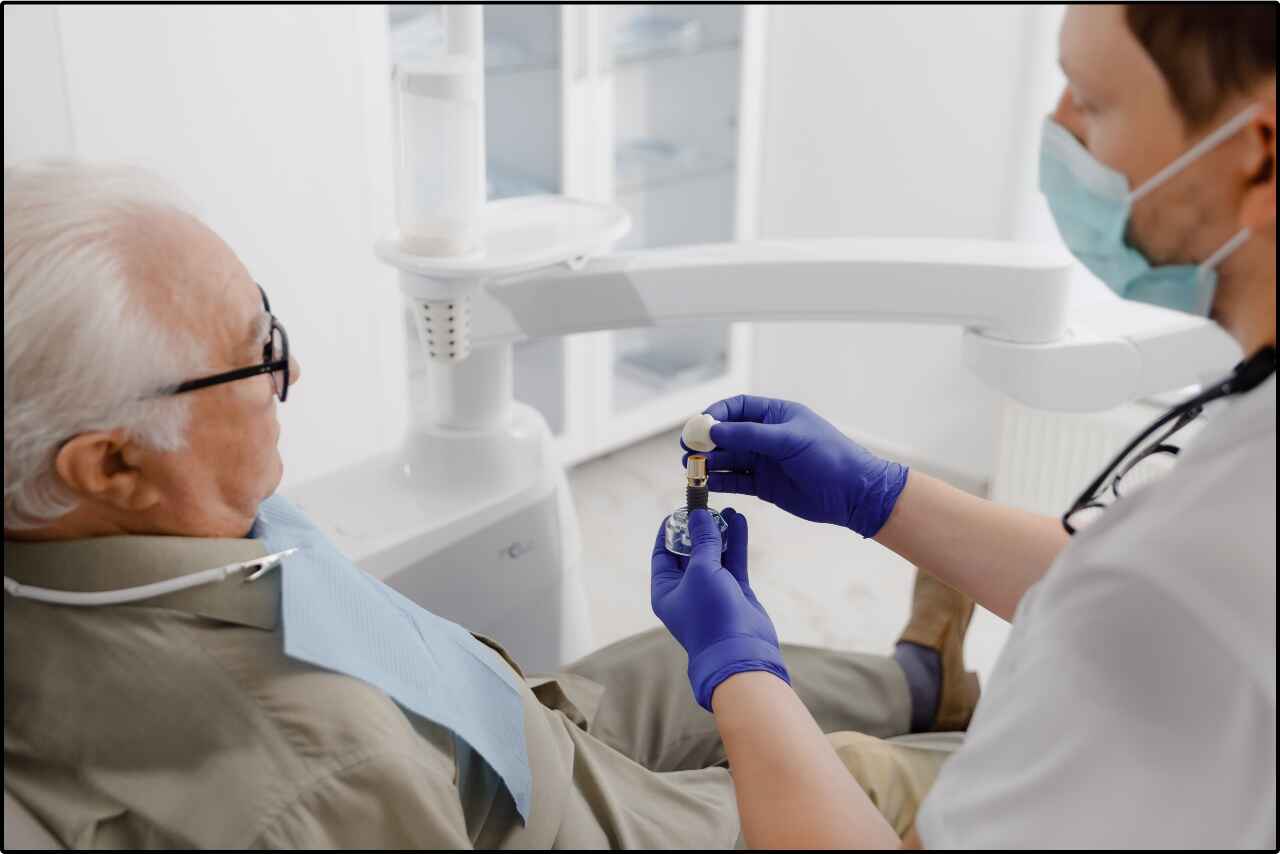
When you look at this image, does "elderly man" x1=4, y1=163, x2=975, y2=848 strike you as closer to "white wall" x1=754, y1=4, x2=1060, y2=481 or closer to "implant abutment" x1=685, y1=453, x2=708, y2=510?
"implant abutment" x1=685, y1=453, x2=708, y2=510

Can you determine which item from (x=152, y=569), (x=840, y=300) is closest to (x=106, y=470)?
(x=152, y=569)

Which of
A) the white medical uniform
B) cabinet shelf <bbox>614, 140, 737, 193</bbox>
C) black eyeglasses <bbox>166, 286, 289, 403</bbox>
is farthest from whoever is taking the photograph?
cabinet shelf <bbox>614, 140, 737, 193</bbox>

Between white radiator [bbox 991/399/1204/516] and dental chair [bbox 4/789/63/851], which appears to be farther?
white radiator [bbox 991/399/1204/516]

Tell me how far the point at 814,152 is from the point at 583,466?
0.99 metres

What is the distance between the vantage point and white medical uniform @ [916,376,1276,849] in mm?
778

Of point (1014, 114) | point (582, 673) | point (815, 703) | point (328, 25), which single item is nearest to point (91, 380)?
point (582, 673)

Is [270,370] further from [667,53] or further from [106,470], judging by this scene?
[667,53]

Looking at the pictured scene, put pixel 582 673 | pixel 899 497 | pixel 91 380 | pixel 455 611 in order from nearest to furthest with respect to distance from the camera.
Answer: pixel 91 380, pixel 899 497, pixel 582 673, pixel 455 611

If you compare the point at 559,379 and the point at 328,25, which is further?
the point at 559,379

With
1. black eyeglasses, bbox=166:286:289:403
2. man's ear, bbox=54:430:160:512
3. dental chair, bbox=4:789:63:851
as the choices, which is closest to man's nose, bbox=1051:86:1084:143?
black eyeglasses, bbox=166:286:289:403

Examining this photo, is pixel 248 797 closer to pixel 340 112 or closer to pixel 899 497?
pixel 899 497

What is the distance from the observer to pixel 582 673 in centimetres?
151

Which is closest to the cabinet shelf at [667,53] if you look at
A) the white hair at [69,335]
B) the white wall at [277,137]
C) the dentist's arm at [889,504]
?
the white wall at [277,137]

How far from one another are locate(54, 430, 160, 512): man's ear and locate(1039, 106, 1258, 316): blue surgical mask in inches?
29.3
